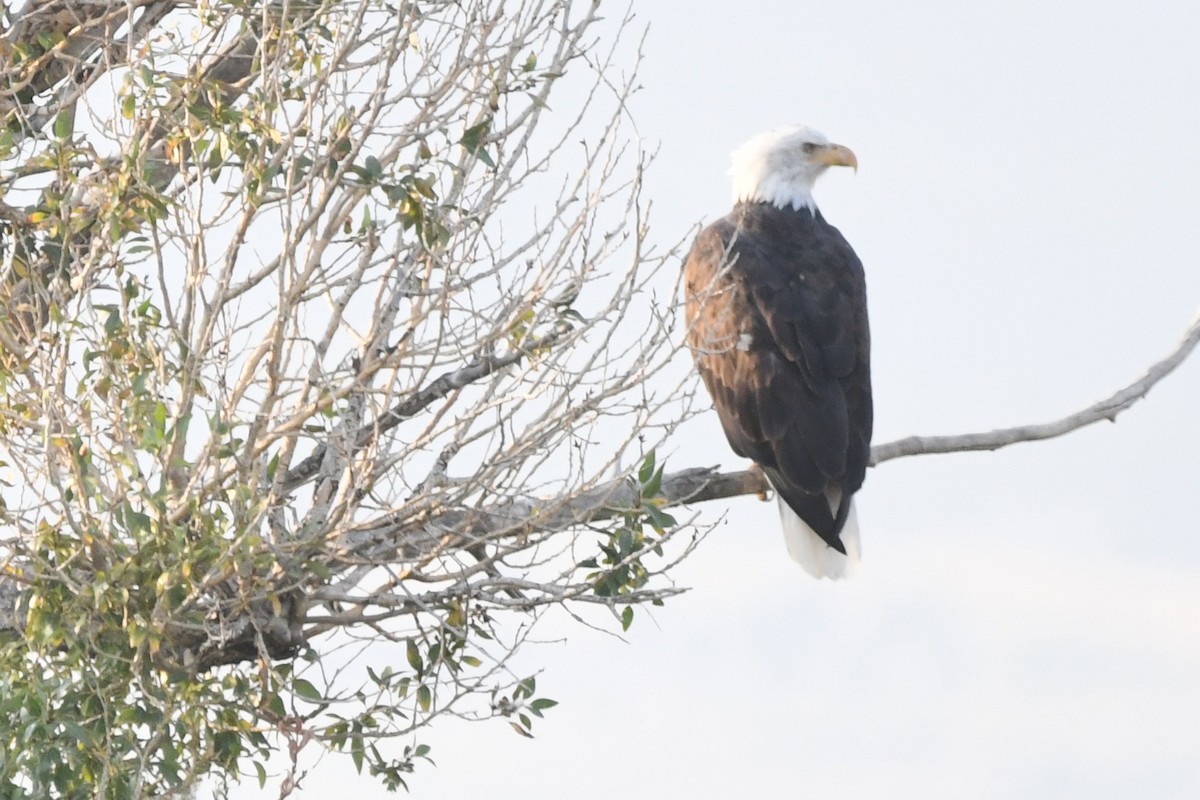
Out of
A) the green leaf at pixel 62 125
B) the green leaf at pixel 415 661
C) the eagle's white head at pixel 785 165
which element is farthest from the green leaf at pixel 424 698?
the eagle's white head at pixel 785 165

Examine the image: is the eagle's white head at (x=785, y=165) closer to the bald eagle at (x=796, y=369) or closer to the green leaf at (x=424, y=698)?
the bald eagle at (x=796, y=369)

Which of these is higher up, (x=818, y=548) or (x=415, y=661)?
(x=818, y=548)

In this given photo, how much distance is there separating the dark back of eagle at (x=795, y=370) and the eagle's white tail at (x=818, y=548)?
0.68 ft

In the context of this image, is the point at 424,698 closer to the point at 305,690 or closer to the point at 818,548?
the point at 305,690

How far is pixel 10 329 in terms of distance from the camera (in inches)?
216

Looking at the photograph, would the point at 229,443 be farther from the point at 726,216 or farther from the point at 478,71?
the point at 726,216

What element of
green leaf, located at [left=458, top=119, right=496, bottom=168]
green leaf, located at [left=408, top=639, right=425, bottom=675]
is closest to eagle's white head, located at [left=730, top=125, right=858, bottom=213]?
green leaf, located at [left=458, top=119, right=496, bottom=168]

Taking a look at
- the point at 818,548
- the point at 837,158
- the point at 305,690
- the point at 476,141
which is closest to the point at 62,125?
the point at 476,141

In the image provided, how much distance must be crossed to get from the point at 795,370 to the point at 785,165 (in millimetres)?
1589

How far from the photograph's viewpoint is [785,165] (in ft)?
26.9

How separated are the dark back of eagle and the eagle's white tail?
0.21 meters

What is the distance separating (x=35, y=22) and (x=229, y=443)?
113 inches

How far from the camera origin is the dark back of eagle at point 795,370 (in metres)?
6.82

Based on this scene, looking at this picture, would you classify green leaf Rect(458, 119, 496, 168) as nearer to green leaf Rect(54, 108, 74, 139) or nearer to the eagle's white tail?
green leaf Rect(54, 108, 74, 139)
